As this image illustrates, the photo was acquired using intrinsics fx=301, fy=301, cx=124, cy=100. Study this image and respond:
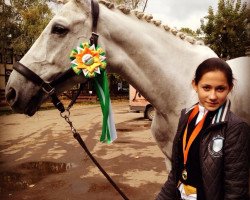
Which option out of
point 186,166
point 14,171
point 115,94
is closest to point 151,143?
point 14,171

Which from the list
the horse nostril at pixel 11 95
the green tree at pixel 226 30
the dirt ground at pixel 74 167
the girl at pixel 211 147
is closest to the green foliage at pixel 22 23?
the green tree at pixel 226 30

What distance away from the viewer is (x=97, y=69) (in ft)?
8.46

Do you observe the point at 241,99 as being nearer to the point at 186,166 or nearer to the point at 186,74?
the point at 186,74

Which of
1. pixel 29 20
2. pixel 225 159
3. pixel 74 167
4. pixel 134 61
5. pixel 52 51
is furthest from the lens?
pixel 29 20

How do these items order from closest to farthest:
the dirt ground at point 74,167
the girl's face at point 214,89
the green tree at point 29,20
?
the girl's face at point 214,89 < the dirt ground at point 74,167 < the green tree at point 29,20

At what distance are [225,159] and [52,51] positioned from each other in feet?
5.26

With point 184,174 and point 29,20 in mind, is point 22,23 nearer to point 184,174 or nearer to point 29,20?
point 29,20

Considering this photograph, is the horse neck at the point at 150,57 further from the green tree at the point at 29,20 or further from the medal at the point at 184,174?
the green tree at the point at 29,20

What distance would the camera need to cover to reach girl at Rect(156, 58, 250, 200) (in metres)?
1.45

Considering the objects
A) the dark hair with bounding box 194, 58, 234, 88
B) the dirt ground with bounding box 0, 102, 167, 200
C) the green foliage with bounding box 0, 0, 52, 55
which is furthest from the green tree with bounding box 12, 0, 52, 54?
the dark hair with bounding box 194, 58, 234, 88

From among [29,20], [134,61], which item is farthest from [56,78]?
[29,20]

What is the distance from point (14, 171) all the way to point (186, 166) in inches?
242

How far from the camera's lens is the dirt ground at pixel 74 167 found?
545 centimetres

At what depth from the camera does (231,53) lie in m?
16.1
